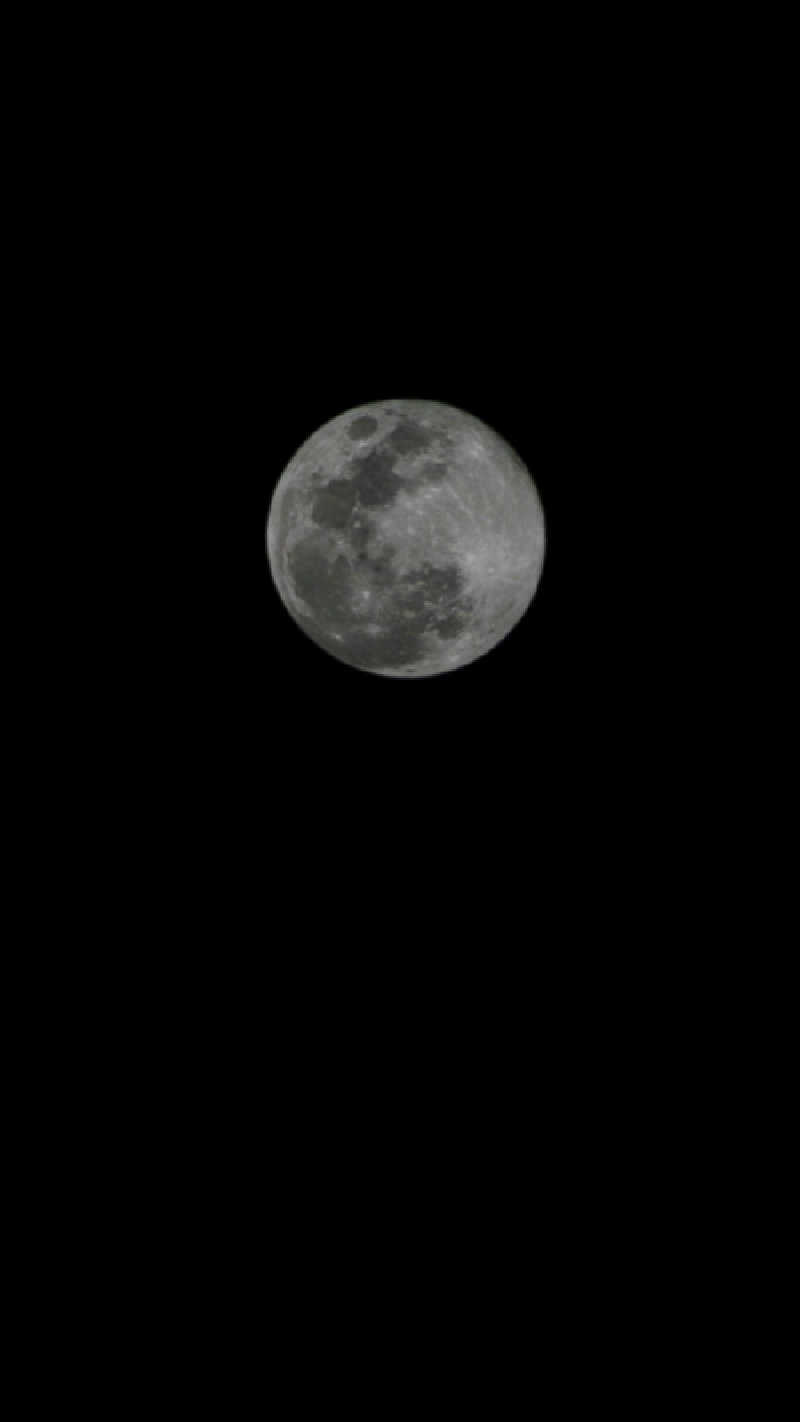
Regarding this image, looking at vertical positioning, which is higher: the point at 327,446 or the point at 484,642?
the point at 327,446

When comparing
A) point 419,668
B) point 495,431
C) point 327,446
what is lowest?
point 419,668

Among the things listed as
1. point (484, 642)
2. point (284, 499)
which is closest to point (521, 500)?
point (484, 642)

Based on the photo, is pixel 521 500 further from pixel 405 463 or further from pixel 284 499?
pixel 284 499

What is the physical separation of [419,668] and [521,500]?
0.92m

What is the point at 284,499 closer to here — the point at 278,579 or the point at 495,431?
the point at 278,579

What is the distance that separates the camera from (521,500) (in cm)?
467

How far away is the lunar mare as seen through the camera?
4.36 meters

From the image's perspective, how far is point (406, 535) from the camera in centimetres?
432

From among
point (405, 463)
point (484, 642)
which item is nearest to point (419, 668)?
point (484, 642)

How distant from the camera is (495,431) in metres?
4.84

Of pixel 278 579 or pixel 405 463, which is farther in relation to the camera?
pixel 278 579

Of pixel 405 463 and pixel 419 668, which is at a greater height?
pixel 405 463

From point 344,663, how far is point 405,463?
1.05 meters

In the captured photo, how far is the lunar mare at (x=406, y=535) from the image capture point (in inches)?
172
